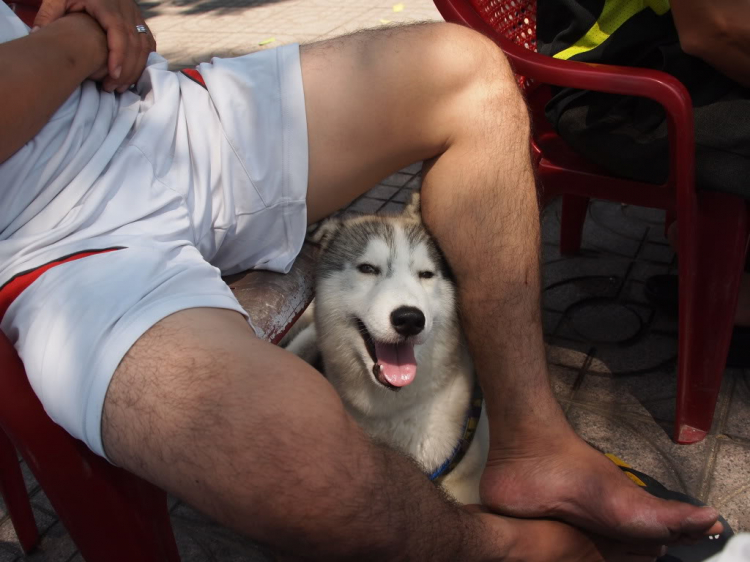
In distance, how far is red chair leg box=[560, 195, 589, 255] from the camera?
269cm

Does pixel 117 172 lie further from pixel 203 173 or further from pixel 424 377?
pixel 424 377

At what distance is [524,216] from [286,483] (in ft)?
2.82

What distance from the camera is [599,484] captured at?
4.72 feet

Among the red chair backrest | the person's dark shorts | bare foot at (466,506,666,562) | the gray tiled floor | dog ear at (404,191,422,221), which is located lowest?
the gray tiled floor

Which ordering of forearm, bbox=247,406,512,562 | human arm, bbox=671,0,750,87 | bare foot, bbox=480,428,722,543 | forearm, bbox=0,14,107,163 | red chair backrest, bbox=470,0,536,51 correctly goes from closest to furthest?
forearm, bbox=247,406,512,562 < forearm, bbox=0,14,107,163 < bare foot, bbox=480,428,722,543 < human arm, bbox=671,0,750,87 < red chair backrest, bbox=470,0,536,51

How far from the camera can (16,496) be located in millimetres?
1735

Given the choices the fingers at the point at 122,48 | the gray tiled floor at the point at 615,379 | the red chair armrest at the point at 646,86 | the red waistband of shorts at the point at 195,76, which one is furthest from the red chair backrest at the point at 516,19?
the fingers at the point at 122,48

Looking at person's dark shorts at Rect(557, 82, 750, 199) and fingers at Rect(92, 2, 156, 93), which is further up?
fingers at Rect(92, 2, 156, 93)

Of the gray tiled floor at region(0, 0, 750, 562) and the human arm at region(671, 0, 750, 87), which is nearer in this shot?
the human arm at region(671, 0, 750, 87)

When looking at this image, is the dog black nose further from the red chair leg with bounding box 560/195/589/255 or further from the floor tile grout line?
the red chair leg with bounding box 560/195/589/255

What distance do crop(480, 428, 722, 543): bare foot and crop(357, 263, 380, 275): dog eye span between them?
65cm

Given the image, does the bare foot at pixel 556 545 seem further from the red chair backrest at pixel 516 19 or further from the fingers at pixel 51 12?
the red chair backrest at pixel 516 19

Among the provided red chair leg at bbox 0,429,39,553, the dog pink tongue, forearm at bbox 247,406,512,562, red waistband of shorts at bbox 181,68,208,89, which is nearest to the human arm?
the dog pink tongue

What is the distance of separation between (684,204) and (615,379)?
26.7 inches
